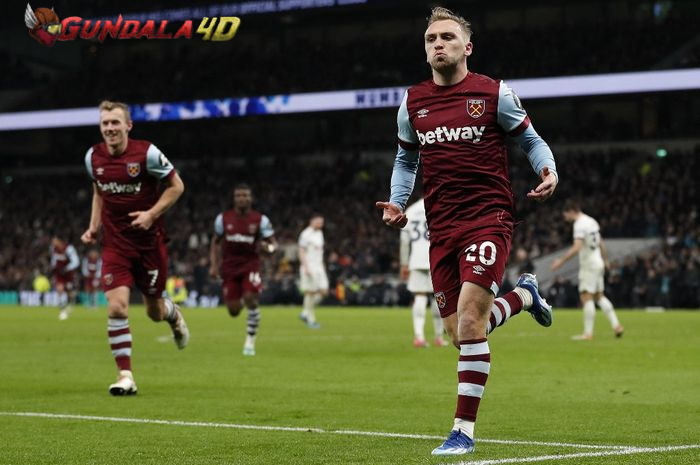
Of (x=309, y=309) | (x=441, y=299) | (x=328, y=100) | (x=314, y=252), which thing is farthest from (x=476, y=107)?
(x=328, y=100)

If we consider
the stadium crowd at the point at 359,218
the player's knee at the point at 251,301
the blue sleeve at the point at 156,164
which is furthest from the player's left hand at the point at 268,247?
the stadium crowd at the point at 359,218

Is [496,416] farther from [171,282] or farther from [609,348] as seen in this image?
[171,282]

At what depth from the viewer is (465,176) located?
7605 mm

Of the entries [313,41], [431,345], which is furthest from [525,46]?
[431,345]

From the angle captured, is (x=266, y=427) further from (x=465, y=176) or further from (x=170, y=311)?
(x=170, y=311)

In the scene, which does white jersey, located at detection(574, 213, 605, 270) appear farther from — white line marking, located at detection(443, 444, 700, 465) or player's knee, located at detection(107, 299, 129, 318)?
white line marking, located at detection(443, 444, 700, 465)

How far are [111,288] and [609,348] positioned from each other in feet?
30.8

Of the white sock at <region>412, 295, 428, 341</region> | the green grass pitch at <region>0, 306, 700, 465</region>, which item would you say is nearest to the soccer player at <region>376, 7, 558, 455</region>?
the green grass pitch at <region>0, 306, 700, 465</region>

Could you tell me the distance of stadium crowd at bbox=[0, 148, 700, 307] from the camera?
1585 inches

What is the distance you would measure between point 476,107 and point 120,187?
16.9ft

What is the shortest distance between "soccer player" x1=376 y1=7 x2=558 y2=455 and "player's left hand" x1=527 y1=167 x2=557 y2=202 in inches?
0.8

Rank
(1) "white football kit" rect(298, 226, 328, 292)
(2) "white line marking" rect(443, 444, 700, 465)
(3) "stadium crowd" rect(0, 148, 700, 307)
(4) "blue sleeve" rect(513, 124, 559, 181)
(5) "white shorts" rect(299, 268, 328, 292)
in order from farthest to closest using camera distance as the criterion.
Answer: (3) "stadium crowd" rect(0, 148, 700, 307) < (1) "white football kit" rect(298, 226, 328, 292) < (5) "white shorts" rect(299, 268, 328, 292) < (4) "blue sleeve" rect(513, 124, 559, 181) < (2) "white line marking" rect(443, 444, 700, 465)

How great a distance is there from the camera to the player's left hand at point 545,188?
23.4 ft

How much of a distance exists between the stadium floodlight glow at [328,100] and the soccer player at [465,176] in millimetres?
35890
